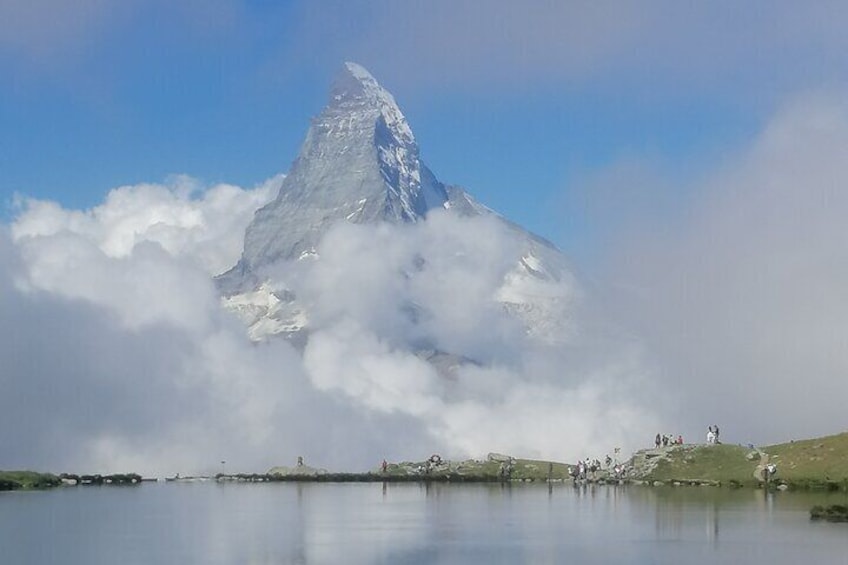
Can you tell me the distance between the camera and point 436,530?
94.1 meters

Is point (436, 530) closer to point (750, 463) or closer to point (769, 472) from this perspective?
point (769, 472)

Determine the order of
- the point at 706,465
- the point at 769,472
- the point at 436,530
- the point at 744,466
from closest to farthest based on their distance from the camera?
the point at 436,530 → the point at 769,472 → the point at 744,466 → the point at 706,465

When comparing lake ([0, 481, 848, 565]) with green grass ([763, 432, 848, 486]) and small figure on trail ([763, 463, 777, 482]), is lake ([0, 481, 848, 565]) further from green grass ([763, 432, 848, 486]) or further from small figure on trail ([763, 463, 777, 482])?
green grass ([763, 432, 848, 486])

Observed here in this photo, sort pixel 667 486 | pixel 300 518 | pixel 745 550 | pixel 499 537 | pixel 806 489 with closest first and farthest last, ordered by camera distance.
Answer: pixel 745 550 < pixel 499 537 < pixel 300 518 < pixel 806 489 < pixel 667 486

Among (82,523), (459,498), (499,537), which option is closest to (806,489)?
(459,498)

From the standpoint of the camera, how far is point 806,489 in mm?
140500

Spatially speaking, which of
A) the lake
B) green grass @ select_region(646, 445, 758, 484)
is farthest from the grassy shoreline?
the lake

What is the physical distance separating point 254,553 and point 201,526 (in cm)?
2688

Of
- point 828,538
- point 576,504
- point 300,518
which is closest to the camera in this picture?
point 828,538

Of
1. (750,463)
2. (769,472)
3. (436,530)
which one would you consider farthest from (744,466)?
(436,530)

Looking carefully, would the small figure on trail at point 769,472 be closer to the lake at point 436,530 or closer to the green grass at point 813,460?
the green grass at point 813,460

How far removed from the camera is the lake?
74625mm

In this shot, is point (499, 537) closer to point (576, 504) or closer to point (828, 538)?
point (828, 538)

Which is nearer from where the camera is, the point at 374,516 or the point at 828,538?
the point at 828,538
